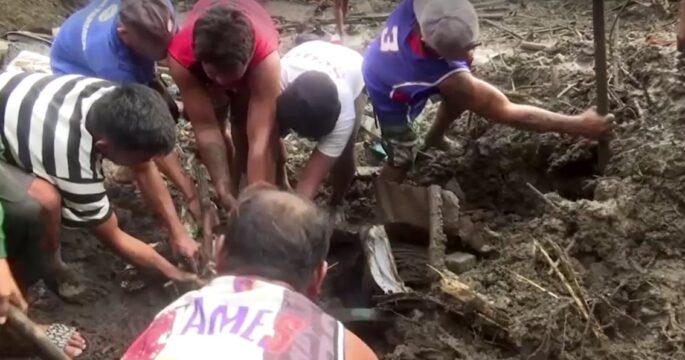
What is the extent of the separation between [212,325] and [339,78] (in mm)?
2131

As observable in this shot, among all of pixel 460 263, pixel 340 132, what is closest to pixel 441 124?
pixel 340 132

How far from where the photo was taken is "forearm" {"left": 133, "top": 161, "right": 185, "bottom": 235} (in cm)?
385

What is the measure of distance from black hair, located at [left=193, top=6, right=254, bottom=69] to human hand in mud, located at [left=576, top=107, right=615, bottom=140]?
142cm

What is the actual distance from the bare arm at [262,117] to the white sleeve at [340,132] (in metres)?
0.24

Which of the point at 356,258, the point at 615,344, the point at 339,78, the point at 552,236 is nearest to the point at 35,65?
the point at 339,78

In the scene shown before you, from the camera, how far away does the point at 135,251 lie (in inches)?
146

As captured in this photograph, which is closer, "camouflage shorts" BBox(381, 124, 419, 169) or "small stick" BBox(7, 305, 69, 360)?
"small stick" BBox(7, 305, 69, 360)

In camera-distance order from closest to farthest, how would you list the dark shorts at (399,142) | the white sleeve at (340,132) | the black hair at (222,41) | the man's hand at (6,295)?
the man's hand at (6,295)
the black hair at (222,41)
the white sleeve at (340,132)
the dark shorts at (399,142)

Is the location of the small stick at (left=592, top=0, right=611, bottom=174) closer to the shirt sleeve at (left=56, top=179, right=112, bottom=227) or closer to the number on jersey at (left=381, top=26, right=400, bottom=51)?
the number on jersey at (left=381, top=26, right=400, bottom=51)

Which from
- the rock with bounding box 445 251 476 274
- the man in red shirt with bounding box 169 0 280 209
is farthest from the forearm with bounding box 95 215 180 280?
the rock with bounding box 445 251 476 274

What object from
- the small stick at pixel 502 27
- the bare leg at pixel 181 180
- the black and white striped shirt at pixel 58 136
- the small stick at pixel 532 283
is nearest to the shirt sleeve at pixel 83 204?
the black and white striped shirt at pixel 58 136

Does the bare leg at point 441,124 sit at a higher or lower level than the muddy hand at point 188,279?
higher

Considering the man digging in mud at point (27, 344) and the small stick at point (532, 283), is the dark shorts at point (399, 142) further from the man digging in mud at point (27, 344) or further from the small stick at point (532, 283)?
the man digging in mud at point (27, 344)

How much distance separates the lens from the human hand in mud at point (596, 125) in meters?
3.89
